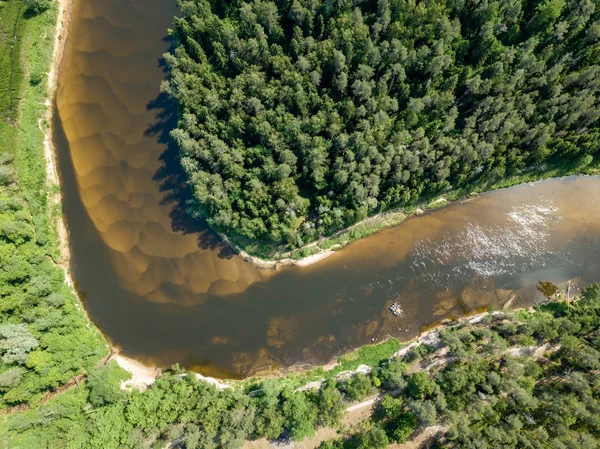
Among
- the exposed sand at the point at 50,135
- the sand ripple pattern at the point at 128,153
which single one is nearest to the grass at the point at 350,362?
the sand ripple pattern at the point at 128,153

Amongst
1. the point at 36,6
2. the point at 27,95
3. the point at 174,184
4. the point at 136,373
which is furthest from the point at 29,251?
the point at 36,6

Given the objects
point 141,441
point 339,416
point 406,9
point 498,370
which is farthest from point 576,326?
point 141,441

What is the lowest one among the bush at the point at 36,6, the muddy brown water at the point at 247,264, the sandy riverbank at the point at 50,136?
the muddy brown water at the point at 247,264

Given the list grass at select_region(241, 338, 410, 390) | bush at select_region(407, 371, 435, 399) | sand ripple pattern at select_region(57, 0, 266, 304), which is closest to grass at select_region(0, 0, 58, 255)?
sand ripple pattern at select_region(57, 0, 266, 304)

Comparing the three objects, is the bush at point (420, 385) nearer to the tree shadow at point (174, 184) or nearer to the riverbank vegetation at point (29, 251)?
the tree shadow at point (174, 184)

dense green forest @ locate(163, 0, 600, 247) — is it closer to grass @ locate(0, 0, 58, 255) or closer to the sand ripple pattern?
the sand ripple pattern

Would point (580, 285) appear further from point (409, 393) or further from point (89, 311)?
point (89, 311)
